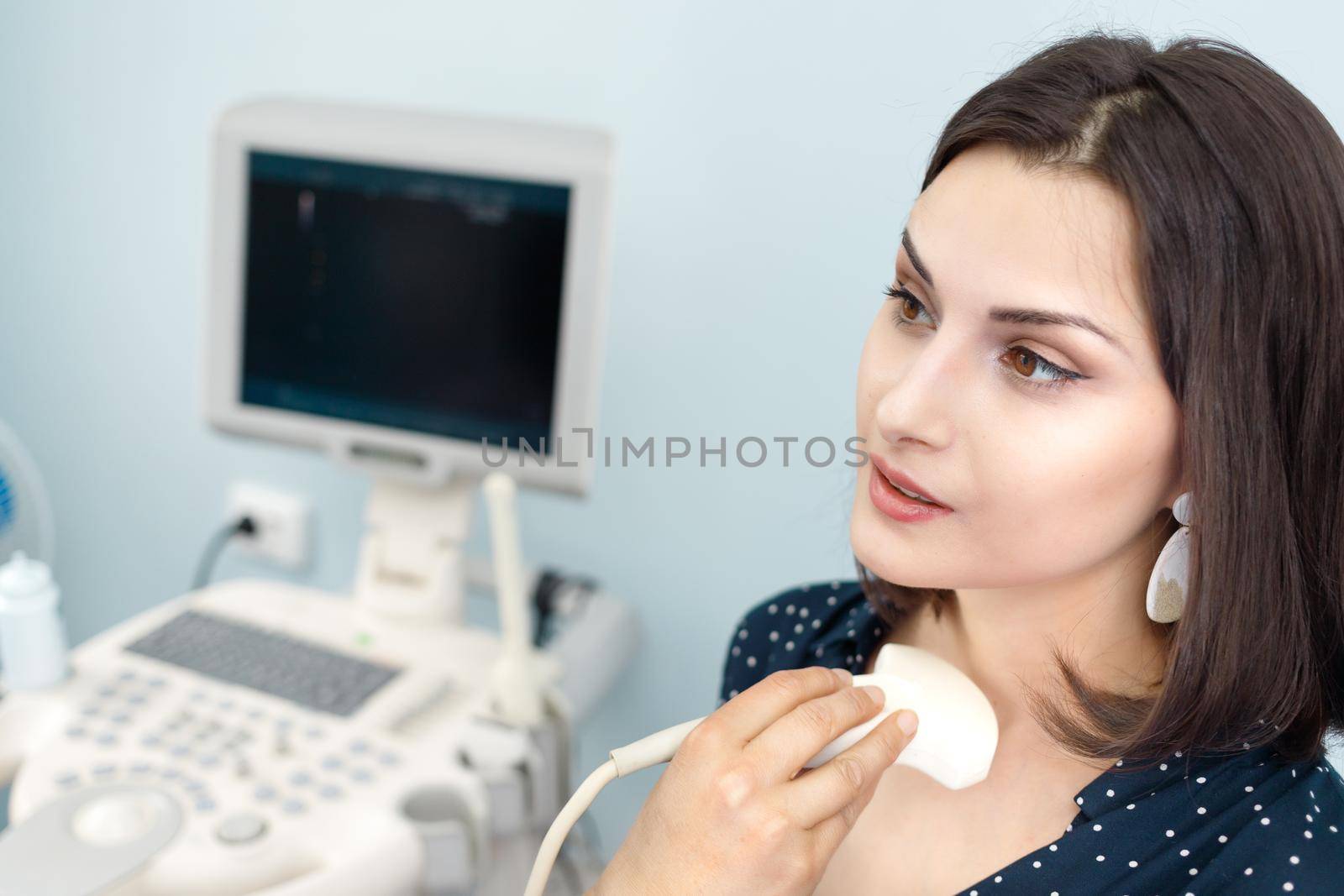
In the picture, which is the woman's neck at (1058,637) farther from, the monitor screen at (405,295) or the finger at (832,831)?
the monitor screen at (405,295)

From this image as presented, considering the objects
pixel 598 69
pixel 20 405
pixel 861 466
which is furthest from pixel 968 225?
pixel 20 405

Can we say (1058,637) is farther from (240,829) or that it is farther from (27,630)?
(27,630)

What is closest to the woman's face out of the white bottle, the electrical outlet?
the white bottle

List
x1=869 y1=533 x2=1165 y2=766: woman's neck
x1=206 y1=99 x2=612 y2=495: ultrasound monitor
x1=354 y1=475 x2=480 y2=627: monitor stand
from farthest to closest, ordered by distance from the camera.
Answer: x1=354 y1=475 x2=480 y2=627: monitor stand, x1=206 y1=99 x2=612 y2=495: ultrasound monitor, x1=869 y1=533 x2=1165 y2=766: woman's neck

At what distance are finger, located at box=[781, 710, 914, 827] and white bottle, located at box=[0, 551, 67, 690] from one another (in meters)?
0.80

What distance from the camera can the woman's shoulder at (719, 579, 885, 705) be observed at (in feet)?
3.20

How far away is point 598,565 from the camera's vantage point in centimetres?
149

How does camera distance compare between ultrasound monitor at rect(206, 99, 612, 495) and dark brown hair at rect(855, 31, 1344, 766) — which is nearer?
dark brown hair at rect(855, 31, 1344, 766)

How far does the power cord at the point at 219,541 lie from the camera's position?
1605 millimetres

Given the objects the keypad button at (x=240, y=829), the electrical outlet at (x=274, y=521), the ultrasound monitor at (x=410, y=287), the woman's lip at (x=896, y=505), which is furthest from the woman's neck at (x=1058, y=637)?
the electrical outlet at (x=274, y=521)

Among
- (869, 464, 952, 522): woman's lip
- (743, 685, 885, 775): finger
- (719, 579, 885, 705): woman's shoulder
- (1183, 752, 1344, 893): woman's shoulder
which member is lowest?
(719, 579, 885, 705): woman's shoulder

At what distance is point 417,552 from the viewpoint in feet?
4.21

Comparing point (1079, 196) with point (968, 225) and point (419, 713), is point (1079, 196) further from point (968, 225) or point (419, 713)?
point (419, 713)

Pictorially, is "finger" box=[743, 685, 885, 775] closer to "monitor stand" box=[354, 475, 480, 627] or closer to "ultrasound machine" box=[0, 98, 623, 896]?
"ultrasound machine" box=[0, 98, 623, 896]
